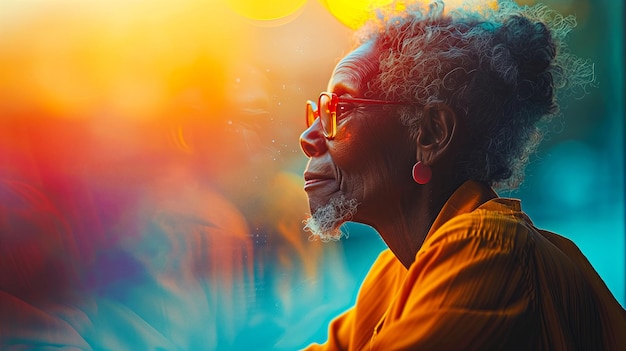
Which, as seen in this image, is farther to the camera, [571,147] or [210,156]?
[571,147]

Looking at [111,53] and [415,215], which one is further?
[111,53]

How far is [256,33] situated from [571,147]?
3.87 ft

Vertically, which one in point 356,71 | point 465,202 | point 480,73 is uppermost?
point 356,71

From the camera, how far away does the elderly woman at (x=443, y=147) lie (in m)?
1.20

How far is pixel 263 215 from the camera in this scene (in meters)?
1.78

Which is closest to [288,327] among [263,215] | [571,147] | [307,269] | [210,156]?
[307,269]

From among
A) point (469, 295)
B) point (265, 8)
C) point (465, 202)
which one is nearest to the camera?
point (469, 295)

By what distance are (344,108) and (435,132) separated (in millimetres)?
218

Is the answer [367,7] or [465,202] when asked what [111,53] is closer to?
[367,7]

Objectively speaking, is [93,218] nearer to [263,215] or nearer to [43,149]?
[43,149]

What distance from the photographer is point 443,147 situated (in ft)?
4.35

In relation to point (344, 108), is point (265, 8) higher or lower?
higher

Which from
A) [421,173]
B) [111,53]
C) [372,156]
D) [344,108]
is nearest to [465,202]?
[421,173]

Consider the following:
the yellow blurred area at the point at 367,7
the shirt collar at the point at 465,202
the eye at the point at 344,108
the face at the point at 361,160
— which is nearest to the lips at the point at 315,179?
the face at the point at 361,160
